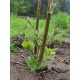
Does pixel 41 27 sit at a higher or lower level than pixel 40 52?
A: higher

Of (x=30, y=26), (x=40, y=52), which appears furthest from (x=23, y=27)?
(x=40, y=52)

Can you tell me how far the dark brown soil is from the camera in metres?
1.63

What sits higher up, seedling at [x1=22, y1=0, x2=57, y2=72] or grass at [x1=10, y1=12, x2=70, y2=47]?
grass at [x1=10, y1=12, x2=70, y2=47]

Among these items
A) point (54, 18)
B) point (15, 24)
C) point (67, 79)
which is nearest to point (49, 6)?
point (54, 18)

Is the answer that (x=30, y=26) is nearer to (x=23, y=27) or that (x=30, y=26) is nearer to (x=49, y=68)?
(x=23, y=27)

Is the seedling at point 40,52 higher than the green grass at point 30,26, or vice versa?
the green grass at point 30,26

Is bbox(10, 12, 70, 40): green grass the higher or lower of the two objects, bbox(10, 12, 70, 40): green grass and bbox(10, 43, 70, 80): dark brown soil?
the higher

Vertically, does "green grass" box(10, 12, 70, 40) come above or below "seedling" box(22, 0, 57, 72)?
above

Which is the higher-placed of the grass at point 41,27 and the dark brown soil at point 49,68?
the grass at point 41,27

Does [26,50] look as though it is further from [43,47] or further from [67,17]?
[67,17]

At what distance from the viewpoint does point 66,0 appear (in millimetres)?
1683

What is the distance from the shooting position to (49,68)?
1.65 m

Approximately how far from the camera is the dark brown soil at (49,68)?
163 centimetres

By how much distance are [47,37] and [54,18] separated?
0.10 meters
